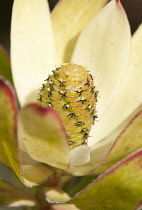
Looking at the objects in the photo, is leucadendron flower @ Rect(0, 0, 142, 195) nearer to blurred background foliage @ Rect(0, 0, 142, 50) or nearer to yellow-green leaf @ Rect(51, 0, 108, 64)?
yellow-green leaf @ Rect(51, 0, 108, 64)

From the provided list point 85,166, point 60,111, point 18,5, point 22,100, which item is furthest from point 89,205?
point 18,5

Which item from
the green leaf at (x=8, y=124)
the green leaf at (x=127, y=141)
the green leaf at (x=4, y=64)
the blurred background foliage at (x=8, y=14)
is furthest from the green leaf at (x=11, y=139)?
the blurred background foliage at (x=8, y=14)

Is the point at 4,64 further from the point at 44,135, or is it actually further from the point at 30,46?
the point at 44,135

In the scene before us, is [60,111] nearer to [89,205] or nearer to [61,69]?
[61,69]

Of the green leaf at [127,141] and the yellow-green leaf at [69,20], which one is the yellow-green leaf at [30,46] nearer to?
the yellow-green leaf at [69,20]

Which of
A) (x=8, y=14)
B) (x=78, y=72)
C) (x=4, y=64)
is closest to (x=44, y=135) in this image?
(x=78, y=72)

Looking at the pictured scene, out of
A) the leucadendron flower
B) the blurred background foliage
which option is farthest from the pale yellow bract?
the blurred background foliage
